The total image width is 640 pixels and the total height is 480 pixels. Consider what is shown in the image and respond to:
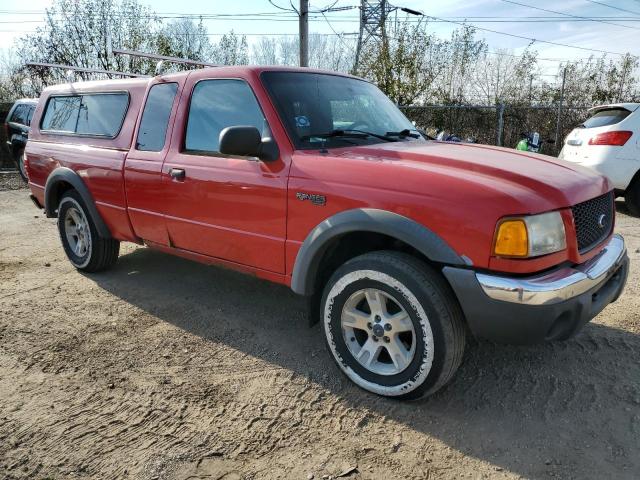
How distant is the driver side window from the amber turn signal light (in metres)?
1.61

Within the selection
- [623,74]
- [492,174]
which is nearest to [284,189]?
[492,174]

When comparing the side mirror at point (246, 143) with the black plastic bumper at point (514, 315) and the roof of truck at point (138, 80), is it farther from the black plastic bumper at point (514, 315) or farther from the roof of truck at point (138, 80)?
the black plastic bumper at point (514, 315)

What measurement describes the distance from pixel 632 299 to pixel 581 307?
2.12 m

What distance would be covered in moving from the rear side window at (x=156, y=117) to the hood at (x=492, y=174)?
1550 mm

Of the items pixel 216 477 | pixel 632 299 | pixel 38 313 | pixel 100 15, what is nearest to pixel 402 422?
pixel 216 477

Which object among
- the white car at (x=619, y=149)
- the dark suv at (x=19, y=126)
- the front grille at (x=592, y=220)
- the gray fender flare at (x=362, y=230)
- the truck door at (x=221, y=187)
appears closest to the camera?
the gray fender flare at (x=362, y=230)

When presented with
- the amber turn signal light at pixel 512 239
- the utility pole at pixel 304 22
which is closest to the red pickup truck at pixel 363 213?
the amber turn signal light at pixel 512 239

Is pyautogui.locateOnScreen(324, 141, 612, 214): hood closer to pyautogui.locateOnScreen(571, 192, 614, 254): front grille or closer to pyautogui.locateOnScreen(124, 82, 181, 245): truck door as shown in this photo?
pyautogui.locateOnScreen(571, 192, 614, 254): front grille

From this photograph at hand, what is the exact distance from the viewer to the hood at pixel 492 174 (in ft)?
7.84

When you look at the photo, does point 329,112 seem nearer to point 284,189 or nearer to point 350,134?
point 350,134

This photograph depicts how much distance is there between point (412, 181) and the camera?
2549 millimetres

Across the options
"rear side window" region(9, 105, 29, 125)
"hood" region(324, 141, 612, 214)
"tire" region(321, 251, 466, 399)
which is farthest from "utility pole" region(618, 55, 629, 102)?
"rear side window" region(9, 105, 29, 125)

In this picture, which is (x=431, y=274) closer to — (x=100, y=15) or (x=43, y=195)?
(x=43, y=195)

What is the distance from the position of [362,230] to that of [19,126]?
1235 centimetres
